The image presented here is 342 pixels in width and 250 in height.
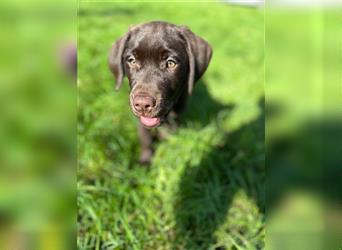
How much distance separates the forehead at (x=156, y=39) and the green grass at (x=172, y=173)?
52.7 inches

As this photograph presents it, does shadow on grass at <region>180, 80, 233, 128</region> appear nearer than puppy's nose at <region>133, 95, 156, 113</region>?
No

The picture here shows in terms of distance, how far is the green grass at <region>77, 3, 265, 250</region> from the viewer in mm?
3734

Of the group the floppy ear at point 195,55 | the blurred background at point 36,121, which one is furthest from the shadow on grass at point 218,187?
the blurred background at point 36,121

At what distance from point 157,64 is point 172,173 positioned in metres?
1.67

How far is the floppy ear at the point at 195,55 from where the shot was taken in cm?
340

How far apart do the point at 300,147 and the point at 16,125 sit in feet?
2.89

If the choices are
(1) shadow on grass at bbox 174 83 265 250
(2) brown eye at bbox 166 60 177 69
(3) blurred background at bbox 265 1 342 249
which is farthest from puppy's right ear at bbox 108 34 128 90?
(3) blurred background at bbox 265 1 342 249

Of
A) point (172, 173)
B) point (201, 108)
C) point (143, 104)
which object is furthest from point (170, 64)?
point (201, 108)

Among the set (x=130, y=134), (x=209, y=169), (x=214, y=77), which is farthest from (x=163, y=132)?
(x=214, y=77)

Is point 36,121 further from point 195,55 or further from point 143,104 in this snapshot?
point 195,55

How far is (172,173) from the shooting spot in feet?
14.6

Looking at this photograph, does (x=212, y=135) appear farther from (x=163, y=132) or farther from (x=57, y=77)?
(x=57, y=77)

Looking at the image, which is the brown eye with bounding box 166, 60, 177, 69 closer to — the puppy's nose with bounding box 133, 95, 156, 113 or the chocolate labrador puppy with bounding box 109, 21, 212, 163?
the chocolate labrador puppy with bounding box 109, 21, 212, 163

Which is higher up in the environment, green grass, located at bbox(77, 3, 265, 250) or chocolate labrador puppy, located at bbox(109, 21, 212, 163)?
chocolate labrador puppy, located at bbox(109, 21, 212, 163)
